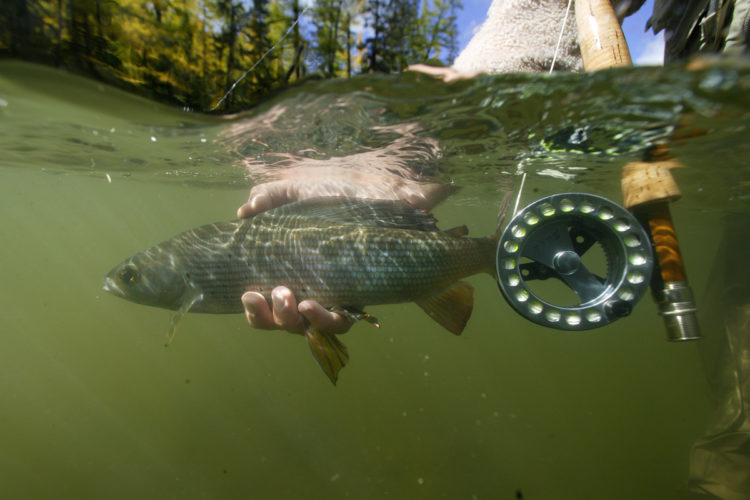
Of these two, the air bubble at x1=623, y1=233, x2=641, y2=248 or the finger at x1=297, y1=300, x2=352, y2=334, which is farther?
the finger at x1=297, y1=300, x2=352, y2=334

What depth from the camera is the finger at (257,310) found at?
317 cm

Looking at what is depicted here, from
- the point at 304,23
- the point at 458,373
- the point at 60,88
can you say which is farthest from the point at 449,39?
the point at 458,373

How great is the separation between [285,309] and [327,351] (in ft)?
1.80

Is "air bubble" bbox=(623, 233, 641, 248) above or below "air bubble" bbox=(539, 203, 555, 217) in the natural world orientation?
below

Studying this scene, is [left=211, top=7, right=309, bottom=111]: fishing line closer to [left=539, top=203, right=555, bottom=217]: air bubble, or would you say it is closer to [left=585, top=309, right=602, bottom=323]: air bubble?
[left=539, top=203, right=555, bottom=217]: air bubble

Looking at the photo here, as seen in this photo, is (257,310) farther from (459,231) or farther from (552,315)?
(552,315)

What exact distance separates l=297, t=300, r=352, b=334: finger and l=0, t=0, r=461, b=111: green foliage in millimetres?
2104

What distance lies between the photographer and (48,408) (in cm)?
1336

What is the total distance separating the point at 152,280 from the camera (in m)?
3.42

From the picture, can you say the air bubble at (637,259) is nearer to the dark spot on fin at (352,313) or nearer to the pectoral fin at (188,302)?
the dark spot on fin at (352,313)

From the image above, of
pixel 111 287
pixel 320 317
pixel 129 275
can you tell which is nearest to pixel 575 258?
pixel 320 317

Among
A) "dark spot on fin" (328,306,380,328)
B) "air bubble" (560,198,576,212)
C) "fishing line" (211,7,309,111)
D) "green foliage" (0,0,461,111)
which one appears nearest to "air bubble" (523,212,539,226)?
"air bubble" (560,198,576,212)

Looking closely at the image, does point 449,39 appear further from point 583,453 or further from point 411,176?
point 583,453

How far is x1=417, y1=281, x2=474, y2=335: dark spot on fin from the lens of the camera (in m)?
3.21
